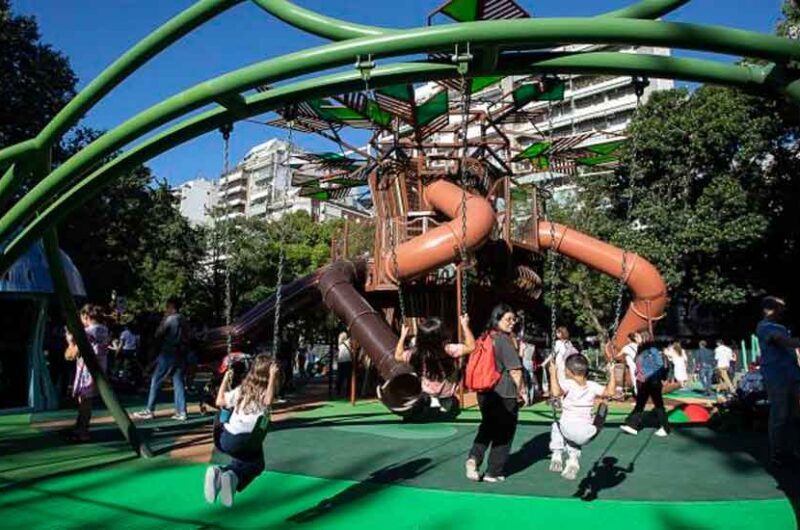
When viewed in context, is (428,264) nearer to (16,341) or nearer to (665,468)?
(665,468)

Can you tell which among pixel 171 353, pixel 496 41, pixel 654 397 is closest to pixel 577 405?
pixel 496 41

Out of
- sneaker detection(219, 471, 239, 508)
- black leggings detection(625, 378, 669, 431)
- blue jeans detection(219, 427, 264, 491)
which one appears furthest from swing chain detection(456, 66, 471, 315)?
black leggings detection(625, 378, 669, 431)

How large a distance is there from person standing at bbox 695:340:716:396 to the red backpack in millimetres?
15926

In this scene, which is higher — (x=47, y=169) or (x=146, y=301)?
(x=146, y=301)

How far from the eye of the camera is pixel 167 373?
33.9 ft

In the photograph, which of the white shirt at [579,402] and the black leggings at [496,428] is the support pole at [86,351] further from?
the white shirt at [579,402]

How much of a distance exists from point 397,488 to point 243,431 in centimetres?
187

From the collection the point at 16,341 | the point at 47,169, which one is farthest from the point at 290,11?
the point at 16,341

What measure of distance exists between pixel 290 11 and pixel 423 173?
12.3 metres

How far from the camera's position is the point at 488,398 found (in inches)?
241

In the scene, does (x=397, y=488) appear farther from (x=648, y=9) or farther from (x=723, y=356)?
(x=723, y=356)

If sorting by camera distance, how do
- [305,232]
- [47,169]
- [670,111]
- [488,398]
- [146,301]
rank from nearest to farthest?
[47,169] < [488,398] < [670,111] < [146,301] < [305,232]

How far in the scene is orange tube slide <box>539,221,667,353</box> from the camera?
16.2m

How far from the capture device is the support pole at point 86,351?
7.25 metres
